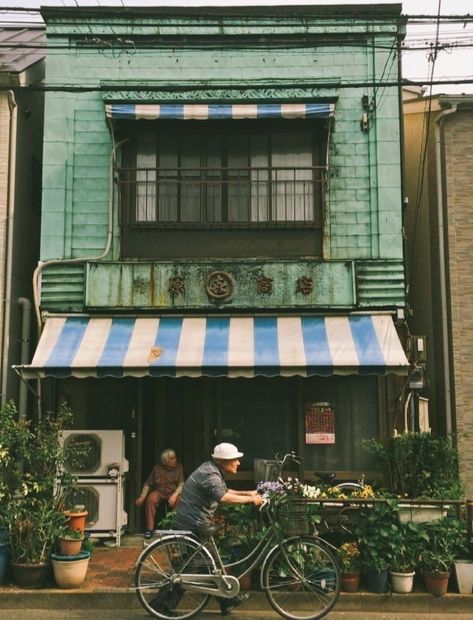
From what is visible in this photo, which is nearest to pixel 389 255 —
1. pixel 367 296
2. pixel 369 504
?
pixel 367 296

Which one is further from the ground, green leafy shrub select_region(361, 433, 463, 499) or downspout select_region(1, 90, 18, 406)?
downspout select_region(1, 90, 18, 406)

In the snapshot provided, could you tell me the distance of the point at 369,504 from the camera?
8.77 m

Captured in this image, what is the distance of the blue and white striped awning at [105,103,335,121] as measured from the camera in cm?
1153

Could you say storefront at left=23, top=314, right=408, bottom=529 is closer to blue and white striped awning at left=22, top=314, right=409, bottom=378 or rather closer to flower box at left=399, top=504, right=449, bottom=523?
blue and white striped awning at left=22, top=314, right=409, bottom=378

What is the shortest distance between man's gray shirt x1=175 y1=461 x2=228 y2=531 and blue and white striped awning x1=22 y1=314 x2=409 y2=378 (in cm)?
271

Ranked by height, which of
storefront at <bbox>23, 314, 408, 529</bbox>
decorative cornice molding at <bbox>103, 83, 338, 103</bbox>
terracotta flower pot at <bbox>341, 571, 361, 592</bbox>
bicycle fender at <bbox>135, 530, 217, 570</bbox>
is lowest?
terracotta flower pot at <bbox>341, 571, 361, 592</bbox>

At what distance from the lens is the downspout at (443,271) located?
12.3m

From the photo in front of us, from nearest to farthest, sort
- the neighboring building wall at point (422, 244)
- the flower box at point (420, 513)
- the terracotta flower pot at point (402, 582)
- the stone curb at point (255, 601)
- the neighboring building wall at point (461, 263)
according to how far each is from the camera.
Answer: the stone curb at point (255, 601), the terracotta flower pot at point (402, 582), the flower box at point (420, 513), the neighboring building wall at point (461, 263), the neighboring building wall at point (422, 244)

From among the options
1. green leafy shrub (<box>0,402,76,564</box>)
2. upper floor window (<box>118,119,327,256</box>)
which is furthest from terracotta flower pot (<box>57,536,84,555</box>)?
upper floor window (<box>118,119,327,256</box>)

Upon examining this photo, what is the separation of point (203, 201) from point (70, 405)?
4028mm

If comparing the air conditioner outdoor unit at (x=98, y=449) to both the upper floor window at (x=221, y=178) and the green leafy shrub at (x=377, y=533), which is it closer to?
the upper floor window at (x=221, y=178)

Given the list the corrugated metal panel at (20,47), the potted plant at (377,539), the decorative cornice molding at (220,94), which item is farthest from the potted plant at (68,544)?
the corrugated metal panel at (20,47)

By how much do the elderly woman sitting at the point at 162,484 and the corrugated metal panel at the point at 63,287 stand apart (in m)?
2.87

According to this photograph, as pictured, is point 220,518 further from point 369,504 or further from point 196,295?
point 196,295
